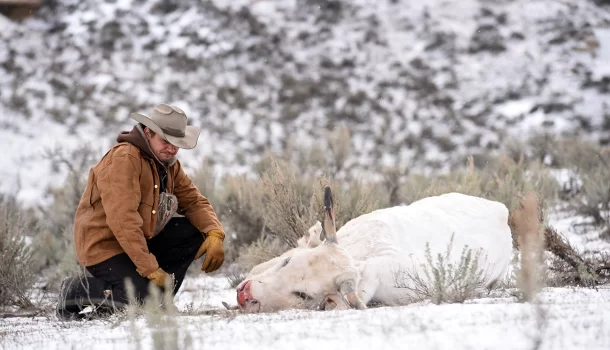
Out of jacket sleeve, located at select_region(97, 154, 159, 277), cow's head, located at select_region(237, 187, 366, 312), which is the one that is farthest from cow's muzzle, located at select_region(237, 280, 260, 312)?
jacket sleeve, located at select_region(97, 154, 159, 277)

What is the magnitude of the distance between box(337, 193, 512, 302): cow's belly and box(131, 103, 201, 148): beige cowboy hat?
46.7 inches

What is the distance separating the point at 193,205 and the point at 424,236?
1785 mm

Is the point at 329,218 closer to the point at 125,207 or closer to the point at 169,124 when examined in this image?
the point at 125,207

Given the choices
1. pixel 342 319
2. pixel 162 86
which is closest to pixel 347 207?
pixel 342 319

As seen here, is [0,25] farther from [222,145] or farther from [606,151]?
[606,151]

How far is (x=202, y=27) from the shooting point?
1939 cm

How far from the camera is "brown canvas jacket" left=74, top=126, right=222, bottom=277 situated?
4.22 m

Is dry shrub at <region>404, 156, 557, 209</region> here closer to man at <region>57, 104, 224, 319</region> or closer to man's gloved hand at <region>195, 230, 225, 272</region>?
man's gloved hand at <region>195, 230, 225, 272</region>

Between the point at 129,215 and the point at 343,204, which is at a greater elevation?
the point at 129,215

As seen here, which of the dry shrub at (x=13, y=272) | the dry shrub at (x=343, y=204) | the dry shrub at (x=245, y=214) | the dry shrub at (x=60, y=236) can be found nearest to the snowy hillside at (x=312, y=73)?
the dry shrub at (x=60, y=236)

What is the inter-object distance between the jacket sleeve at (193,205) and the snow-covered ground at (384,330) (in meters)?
1.41

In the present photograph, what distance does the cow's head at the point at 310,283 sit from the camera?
346 cm

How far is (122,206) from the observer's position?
4207mm

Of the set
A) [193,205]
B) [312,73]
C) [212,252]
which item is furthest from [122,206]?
[312,73]
